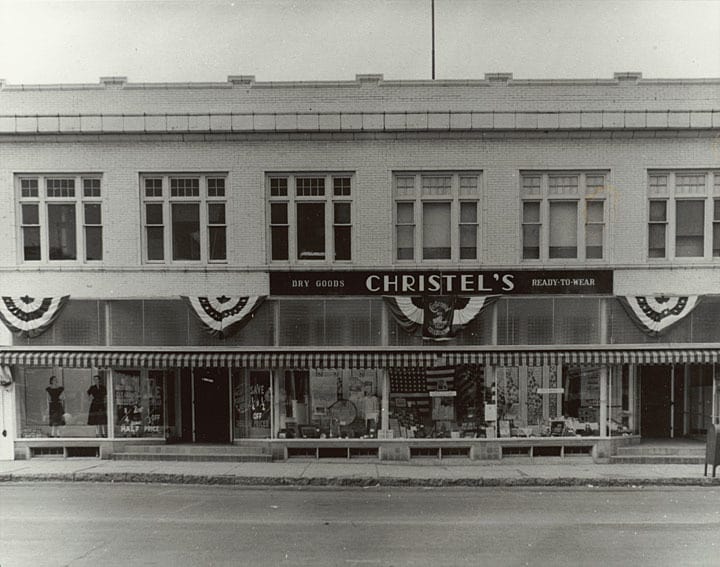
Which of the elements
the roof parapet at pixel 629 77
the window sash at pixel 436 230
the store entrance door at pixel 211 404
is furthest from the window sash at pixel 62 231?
the roof parapet at pixel 629 77

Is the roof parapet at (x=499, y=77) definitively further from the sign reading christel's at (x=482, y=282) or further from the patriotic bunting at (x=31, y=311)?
the patriotic bunting at (x=31, y=311)

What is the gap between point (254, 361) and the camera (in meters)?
14.6

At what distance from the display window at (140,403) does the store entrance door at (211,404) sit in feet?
3.01

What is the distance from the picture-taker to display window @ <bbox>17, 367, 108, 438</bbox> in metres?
15.2

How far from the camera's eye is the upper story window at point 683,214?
14.7 m

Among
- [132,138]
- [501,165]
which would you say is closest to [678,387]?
[501,165]

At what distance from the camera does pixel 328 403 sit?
1524cm

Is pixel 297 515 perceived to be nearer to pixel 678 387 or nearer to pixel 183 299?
pixel 183 299

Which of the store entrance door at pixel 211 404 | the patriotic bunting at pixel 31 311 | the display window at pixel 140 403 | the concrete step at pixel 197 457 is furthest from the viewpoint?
the store entrance door at pixel 211 404

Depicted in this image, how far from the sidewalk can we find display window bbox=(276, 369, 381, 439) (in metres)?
0.97

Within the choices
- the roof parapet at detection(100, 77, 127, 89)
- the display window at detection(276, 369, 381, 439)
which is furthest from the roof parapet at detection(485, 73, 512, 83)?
the roof parapet at detection(100, 77, 127, 89)

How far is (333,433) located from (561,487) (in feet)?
19.7

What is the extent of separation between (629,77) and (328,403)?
39.5 ft

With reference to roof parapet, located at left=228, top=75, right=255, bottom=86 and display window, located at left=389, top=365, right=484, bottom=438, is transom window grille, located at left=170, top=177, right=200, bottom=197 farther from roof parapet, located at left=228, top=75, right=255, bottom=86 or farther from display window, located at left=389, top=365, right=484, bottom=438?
display window, located at left=389, top=365, right=484, bottom=438
